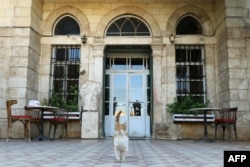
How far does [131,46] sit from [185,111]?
2749 mm

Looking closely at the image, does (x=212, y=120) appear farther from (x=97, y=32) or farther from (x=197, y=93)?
(x=97, y=32)

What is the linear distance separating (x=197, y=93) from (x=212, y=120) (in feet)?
3.49

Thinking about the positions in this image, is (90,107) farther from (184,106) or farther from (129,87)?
(184,106)

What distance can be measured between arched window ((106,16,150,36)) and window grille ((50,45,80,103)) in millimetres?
1300

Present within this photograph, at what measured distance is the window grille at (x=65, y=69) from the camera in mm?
10828

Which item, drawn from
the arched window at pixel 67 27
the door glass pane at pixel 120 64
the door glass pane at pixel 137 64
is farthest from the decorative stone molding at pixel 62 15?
the door glass pane at pixel 137 64

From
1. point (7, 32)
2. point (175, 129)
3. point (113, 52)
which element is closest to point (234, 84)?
point (175, 129)

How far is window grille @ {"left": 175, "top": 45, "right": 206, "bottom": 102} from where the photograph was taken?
10.8 meters

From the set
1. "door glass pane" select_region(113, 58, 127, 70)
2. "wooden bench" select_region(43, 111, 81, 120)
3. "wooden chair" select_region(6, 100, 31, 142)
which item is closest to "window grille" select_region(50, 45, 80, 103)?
"wooden bench" select_region(43, 111, 81, 120)

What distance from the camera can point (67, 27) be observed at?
438 inches

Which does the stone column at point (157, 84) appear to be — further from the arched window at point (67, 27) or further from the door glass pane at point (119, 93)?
the arched window at point (67, 27)

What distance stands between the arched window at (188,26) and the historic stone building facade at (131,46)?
1.3 inches

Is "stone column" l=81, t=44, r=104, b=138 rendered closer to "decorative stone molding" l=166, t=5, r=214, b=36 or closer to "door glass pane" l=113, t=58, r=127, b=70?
"door glass pane" l=113, t=58, r=127, b=70

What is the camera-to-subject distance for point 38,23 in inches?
421
